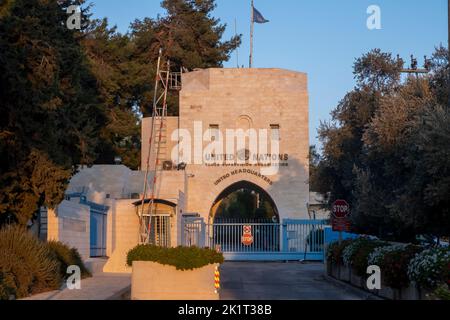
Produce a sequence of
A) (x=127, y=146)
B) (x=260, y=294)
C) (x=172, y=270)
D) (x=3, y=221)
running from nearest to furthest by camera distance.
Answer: (x=172, y=270)
(x=260, y=294)
(x=3, y=221)
(x=127, y=146)

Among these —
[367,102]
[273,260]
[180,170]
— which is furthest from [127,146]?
[367,102]

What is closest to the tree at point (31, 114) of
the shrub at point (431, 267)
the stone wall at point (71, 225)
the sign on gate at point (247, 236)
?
the stone wall at point (71, 225)

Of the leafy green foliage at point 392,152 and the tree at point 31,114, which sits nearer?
the leafy green foliage at point 392,152

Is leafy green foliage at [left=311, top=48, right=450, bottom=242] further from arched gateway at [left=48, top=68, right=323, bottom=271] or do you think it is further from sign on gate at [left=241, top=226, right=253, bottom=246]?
arched gateway at [left=48, top=68, right=323, bottom=271]

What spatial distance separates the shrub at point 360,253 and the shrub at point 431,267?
5.79 meters

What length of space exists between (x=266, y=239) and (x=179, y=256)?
2996 centimetres

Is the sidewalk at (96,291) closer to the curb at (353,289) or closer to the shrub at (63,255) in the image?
the shrub at (63,255)

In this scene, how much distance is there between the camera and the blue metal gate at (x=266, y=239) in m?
47.9

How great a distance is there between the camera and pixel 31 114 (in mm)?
23172

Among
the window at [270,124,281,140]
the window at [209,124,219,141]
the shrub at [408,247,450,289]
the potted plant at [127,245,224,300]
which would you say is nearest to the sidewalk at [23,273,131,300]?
the potted plant at [127,245,224,300]

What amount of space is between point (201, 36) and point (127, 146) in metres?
14.1

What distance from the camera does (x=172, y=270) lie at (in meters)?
20.8

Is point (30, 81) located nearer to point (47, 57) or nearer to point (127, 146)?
point (47, 57)

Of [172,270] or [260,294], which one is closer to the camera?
[172,270]
